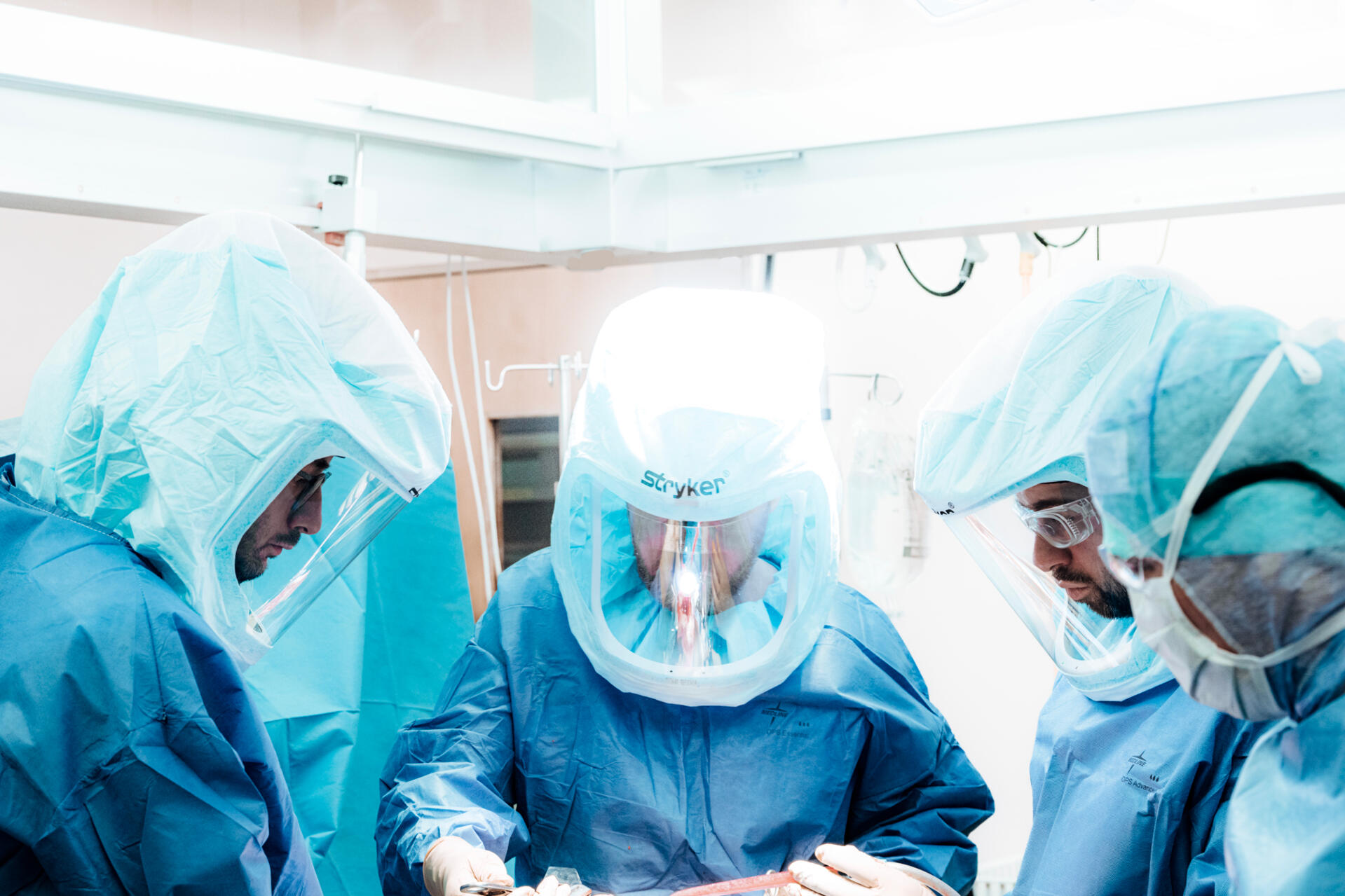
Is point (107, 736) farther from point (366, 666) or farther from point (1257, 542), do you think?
point (1257, 542)

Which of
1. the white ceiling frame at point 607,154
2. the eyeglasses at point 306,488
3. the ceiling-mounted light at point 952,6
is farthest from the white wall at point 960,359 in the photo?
A: the eyeglasses at point 306,488

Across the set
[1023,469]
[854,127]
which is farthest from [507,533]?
[1023,469]

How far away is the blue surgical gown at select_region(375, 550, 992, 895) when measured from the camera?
158cm

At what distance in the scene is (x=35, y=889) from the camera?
1136 millimetres

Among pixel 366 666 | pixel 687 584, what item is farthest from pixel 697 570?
pixel 366 666

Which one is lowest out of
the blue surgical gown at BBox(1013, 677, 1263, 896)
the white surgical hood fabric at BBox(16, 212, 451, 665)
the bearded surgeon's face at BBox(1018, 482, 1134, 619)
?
the blue surgical gown at BBox(1013, 677, 1263, 896)

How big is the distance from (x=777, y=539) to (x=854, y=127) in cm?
68

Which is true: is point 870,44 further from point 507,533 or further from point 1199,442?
point 507,533

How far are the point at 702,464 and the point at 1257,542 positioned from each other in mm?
755

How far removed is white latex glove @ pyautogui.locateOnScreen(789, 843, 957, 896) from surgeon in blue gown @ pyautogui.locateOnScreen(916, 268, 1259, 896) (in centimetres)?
14

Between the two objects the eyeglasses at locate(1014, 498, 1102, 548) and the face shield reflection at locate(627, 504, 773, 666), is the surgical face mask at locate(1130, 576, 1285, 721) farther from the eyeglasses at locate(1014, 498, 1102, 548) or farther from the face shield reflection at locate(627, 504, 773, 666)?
the face shield reflection at locate(627, 504, 773, 666)

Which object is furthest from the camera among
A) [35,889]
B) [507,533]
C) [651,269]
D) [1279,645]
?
[507,533]

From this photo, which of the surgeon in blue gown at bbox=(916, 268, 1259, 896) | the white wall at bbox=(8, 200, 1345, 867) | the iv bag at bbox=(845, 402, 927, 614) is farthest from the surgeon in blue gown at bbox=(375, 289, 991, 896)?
the white wall at bbox=(8, 200, 1345, 867)

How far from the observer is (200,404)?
127cm
